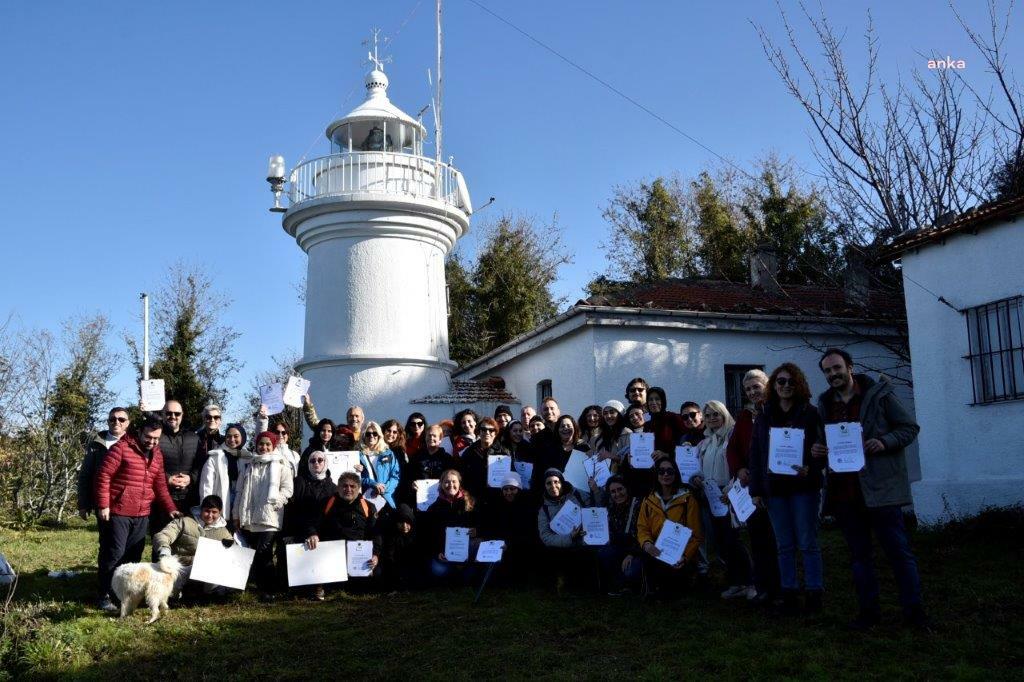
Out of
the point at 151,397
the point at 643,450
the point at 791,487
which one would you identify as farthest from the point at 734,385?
the point at 151,397

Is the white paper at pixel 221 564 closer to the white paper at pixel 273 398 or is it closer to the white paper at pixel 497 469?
the white paper at pixel 273 398

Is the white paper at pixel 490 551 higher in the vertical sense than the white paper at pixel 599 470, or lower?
lower

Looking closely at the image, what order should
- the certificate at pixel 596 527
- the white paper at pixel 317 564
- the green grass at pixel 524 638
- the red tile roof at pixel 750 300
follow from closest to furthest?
the green grass at pixel 524 638 → the certificate at pixel 596 527 → the white paper at pixel 317 564 → the red tile roof at pixel 750 300

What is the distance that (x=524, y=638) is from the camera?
22.6 ft

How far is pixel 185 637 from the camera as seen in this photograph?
7180 mm

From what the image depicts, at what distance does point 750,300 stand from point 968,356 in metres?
5.86

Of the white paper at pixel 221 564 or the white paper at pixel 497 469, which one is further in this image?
the white paper at pixel 497 469

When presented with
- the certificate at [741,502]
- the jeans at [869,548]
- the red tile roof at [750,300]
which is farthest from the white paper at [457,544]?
the red tile roof at [750,300]

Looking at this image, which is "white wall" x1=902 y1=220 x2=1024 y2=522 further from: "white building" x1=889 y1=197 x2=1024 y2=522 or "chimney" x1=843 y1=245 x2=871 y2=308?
"chimney" x1=843 y1=245 x2=871 y2=308

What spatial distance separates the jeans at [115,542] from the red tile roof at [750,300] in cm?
857

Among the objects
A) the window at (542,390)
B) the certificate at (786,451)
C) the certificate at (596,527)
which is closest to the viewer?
the certificate at (786,451)

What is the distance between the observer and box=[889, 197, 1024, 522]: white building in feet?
35.7

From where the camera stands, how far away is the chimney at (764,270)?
19.1 metres

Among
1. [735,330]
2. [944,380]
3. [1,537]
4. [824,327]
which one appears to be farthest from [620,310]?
[1,537]
